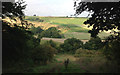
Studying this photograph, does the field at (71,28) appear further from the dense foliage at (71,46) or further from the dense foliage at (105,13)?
the dense foliage at (105,13)

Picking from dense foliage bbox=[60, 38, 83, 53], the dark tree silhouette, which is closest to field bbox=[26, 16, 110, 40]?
dense foliage bbox=[60, 38, 83, 53]

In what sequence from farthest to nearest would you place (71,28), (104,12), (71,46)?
(71,28) < (71,46) < (104,12)

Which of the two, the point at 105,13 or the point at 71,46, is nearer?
the point at 105,13

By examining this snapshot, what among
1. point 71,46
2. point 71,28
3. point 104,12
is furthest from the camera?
point 71,28

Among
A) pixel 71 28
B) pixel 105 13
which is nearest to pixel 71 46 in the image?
pixel 105 13

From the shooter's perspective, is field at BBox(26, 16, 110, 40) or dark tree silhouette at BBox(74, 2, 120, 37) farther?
field at BBox(26, 16, 110, 40)

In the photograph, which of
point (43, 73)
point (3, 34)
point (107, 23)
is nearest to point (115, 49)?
point (107, 23)

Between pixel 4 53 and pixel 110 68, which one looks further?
pixel 4 53

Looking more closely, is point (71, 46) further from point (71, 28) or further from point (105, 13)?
point (71, 28)

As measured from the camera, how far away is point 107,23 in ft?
55.4

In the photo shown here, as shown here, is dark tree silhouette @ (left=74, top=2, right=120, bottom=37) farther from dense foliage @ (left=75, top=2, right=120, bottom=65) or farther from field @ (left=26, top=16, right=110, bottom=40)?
field @ (left=26, top=16, right=110, bottom=40)

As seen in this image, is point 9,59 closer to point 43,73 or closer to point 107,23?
point 43,73

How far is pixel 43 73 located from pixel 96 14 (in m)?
11.6

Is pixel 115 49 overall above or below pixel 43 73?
above
